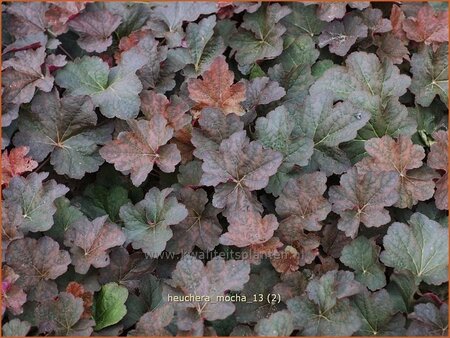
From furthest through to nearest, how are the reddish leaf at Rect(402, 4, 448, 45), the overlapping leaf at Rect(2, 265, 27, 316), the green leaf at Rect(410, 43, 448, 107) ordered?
1. the reddish leaf at Rect(402, 4, 448, 45)
2. the green leaf at Rect(410, 43, 448, 107)
3. the overlapping leaf at Rect(2, 265, 27, 316)

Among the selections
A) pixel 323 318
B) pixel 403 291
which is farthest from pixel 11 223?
pixel 403 291

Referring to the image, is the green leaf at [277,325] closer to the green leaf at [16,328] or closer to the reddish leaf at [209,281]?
the reddish leaf at [209,281]

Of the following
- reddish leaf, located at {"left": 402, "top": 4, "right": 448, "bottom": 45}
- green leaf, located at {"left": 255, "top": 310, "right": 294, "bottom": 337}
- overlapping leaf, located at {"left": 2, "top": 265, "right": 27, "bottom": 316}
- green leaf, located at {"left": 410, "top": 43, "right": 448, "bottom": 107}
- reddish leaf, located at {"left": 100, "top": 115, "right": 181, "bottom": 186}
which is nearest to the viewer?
green leaf, located at {"left": 255, "top": 310, "right": 294, "bottom": 337}

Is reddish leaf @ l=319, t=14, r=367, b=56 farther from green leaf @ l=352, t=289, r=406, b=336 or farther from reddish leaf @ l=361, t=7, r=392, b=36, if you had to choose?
green leaf @ l=352, t=289, r=406, b=336

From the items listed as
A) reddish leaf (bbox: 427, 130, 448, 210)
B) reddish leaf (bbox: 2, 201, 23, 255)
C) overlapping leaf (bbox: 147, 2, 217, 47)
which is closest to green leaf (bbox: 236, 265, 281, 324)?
reddish leaf (bbox: 427, 130, 448, 210)

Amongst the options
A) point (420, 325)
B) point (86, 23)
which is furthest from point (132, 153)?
point (420, 325)

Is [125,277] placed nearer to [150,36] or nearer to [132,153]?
[132,153]
